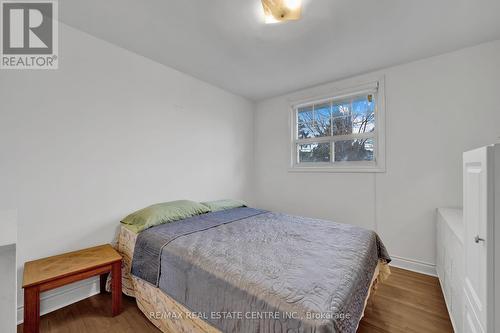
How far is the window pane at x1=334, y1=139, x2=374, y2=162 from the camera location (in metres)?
2.83

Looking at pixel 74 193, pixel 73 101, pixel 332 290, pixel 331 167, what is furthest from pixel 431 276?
pixel 73 101

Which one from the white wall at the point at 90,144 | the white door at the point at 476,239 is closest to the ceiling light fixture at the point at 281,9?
the white door at the point at 476,239

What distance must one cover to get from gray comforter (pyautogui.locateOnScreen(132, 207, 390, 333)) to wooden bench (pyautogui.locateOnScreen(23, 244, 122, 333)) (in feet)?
0.68

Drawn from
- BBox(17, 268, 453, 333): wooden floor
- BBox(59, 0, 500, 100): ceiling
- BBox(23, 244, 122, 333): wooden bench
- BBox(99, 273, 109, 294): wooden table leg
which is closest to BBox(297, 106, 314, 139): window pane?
BBox(59, 0, 500, 100): ceiling

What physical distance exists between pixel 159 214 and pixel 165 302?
2.78 ft

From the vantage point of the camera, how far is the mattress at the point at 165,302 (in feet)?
4.20

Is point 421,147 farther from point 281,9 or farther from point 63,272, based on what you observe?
point 63,272

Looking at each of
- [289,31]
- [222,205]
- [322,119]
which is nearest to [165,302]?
[222,205]

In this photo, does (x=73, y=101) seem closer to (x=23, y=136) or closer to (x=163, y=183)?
(x=23, y=136)

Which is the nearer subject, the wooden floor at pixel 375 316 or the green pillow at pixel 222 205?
the wooden floor at pixel 375 316

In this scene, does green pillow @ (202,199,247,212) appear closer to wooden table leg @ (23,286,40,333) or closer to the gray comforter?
the gray comforter

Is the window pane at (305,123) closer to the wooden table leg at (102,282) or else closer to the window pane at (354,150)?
the window pane at (354,150)

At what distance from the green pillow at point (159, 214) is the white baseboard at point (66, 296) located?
2.07 feet

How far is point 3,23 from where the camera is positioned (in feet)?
5.42
